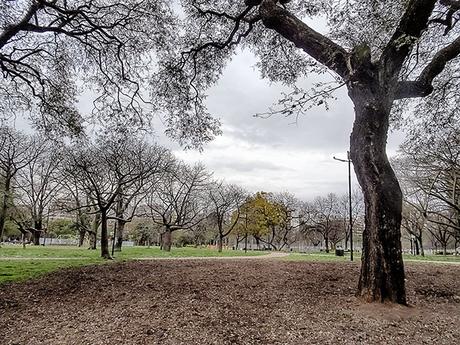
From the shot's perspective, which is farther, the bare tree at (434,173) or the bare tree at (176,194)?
the bare tree at (176,194)

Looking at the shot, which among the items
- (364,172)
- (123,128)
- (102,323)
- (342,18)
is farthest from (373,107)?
(123,128)

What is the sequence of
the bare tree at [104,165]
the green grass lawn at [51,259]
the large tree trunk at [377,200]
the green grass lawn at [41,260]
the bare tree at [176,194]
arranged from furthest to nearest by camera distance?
1. the bare tree at [176,194]
2. the bare tree at [104,165]
3. the green grass lawn at [51,259]
4. the green grass lawn at [41,260]
5. the large tree trunk at [377,200]

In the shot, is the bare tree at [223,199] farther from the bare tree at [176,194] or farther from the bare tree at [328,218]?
the bare tree at [328,218]

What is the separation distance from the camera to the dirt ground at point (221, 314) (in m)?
4.41

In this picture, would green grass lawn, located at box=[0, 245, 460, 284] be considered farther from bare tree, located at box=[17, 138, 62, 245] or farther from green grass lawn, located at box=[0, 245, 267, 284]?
bare tree, located at box=[17, 138, 62, 245]

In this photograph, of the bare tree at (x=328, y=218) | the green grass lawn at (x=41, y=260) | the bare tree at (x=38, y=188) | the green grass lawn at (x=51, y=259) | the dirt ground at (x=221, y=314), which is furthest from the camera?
the bare tree at (x=328, y=218)

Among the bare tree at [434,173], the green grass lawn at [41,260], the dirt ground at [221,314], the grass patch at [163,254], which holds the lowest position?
the grass patch at [163,254]

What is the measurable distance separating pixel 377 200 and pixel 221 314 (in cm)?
321

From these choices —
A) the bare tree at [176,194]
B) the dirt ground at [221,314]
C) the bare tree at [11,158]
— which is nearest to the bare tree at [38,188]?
the bare tree at [11,158]

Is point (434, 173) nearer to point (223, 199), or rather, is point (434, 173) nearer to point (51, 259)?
point (223, 199)

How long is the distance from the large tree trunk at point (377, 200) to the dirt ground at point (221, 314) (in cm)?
37

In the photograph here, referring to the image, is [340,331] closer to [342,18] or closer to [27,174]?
[342,18]

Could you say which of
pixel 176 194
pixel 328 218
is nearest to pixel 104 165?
pixel 176 194

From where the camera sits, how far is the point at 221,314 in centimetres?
533
